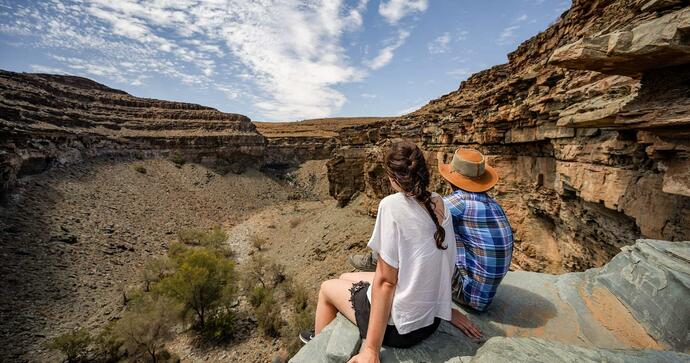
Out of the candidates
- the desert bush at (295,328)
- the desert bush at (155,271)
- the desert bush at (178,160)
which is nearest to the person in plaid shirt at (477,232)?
the desert bush at (295,328)

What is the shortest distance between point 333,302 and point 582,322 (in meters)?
2.27

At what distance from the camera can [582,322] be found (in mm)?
2553

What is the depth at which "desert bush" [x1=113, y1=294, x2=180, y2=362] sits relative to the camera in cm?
848

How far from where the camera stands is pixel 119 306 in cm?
1092

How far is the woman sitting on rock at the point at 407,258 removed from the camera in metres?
1.89

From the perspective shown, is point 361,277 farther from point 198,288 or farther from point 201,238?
point 201,238

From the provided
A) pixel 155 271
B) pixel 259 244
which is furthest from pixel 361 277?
pixel 259 244

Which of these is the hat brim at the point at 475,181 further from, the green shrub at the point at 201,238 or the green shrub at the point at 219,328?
the green shrub at the point at 201,238

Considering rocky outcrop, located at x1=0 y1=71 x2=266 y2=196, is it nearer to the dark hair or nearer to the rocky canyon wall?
the dark hair

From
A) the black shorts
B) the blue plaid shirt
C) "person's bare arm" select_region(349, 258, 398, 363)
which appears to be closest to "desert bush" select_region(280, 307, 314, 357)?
the black shorts

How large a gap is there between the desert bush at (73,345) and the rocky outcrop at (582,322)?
1011cm

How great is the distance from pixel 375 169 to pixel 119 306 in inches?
497

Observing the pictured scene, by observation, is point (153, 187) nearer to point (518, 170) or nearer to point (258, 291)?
point (258, 291)

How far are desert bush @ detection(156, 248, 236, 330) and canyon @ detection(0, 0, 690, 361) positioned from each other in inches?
67.7
